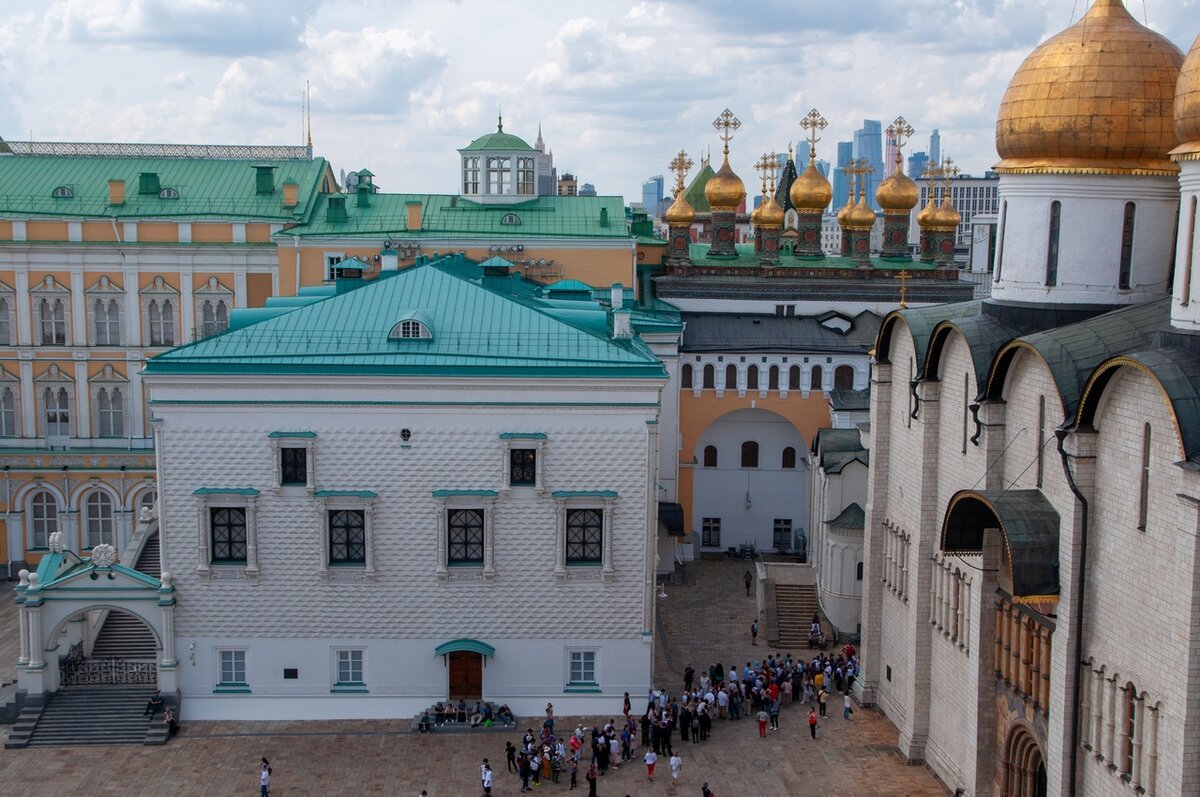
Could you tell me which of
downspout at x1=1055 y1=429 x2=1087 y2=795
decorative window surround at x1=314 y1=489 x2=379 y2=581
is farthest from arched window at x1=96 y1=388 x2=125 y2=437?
downspout at x1=1055 y1=429 x2=1087 y2=795

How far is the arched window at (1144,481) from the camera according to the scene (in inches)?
844

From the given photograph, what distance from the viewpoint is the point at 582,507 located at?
33.2 m

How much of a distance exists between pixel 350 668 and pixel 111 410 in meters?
22.0

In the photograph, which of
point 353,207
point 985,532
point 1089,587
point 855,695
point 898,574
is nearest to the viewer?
point 1089,587

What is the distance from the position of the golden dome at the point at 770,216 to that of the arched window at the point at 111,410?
25.1 metres

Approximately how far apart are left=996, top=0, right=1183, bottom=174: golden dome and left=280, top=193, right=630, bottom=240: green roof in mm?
25845

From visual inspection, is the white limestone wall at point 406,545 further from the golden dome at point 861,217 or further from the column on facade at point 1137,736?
the golden dome at point 861,217

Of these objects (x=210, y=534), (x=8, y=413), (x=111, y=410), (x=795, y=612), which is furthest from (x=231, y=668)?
(x=8, y=413)

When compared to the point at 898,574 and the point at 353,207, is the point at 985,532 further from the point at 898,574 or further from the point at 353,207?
the point at 353,207

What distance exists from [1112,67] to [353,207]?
109 feet

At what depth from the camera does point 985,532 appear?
26719 millimetres

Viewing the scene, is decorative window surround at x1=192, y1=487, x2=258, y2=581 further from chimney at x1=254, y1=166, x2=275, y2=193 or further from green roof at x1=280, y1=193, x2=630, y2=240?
chimney at x1=254, y1=166, x2=275, y2=193

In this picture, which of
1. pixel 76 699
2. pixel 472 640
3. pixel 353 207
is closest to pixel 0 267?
pixel 353 207

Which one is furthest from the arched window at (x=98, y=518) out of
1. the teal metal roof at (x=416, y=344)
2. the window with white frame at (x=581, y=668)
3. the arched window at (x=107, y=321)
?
the window with white frame at (x=581, y=668)
